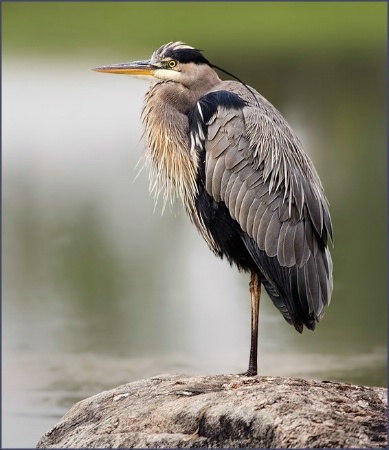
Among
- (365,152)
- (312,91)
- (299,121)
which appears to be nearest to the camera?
(365,152)

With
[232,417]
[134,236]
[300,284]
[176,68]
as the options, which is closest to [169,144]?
[176,68]

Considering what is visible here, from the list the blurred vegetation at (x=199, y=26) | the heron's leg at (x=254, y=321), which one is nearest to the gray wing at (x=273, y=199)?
the heron's leg at (x=254, y=321)

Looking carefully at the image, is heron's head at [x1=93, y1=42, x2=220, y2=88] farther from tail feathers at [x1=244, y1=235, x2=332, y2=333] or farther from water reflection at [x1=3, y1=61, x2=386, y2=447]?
water reflection at [x1=3, y1=61, x2=386, y2=447]

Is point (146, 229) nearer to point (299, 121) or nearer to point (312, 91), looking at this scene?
point (299, 121)

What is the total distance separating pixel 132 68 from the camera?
19.1ft

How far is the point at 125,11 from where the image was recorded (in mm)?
29109

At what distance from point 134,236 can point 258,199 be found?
6.52 m

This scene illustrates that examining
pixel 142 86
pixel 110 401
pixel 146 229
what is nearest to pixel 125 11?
pixel 142 86

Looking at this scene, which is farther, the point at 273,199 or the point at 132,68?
the point at 132,68

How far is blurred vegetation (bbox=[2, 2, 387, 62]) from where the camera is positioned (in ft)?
76.3

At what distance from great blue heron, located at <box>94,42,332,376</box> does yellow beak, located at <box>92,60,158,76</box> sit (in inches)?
13.3

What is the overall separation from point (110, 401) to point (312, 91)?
1561cm

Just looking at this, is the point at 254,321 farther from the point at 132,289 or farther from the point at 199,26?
the point at 199,26

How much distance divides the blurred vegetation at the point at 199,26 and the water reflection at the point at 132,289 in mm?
6362
